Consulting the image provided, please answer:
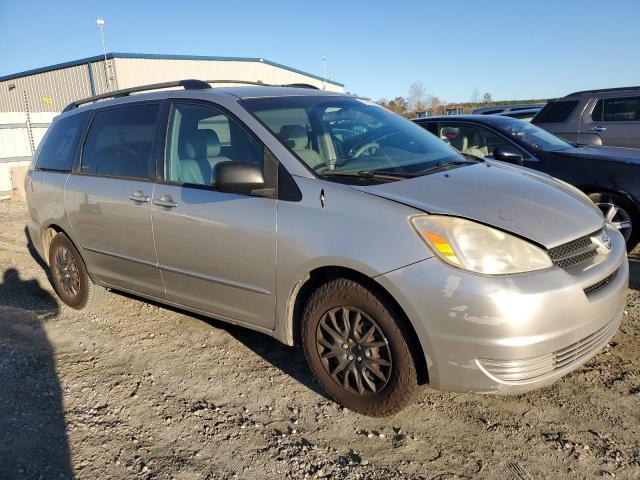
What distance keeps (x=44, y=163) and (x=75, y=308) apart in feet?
4.60

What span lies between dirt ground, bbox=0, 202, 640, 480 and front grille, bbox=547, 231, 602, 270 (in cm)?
85

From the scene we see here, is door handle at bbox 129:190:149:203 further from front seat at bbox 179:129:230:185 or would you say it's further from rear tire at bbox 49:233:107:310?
rear tire at bbox 49:233:107:310

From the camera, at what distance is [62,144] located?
4.62 metres

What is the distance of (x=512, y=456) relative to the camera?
2447 millimetres

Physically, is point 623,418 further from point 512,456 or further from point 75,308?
point 75,308

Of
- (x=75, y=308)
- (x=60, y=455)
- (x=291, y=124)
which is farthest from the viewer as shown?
(x=75, y=308)

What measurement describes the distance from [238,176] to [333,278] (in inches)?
31.1

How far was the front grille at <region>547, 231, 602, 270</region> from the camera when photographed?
2.47 metres

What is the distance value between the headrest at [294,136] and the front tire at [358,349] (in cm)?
93

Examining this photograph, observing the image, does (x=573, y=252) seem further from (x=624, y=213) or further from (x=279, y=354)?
(x=624, y=213)

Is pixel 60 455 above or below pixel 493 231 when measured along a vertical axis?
below

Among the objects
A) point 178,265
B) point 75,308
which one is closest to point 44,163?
point 75,308

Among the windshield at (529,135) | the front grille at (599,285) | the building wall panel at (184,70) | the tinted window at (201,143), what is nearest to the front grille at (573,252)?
the front grille at (599,285)

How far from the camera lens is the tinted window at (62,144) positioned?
445cm
